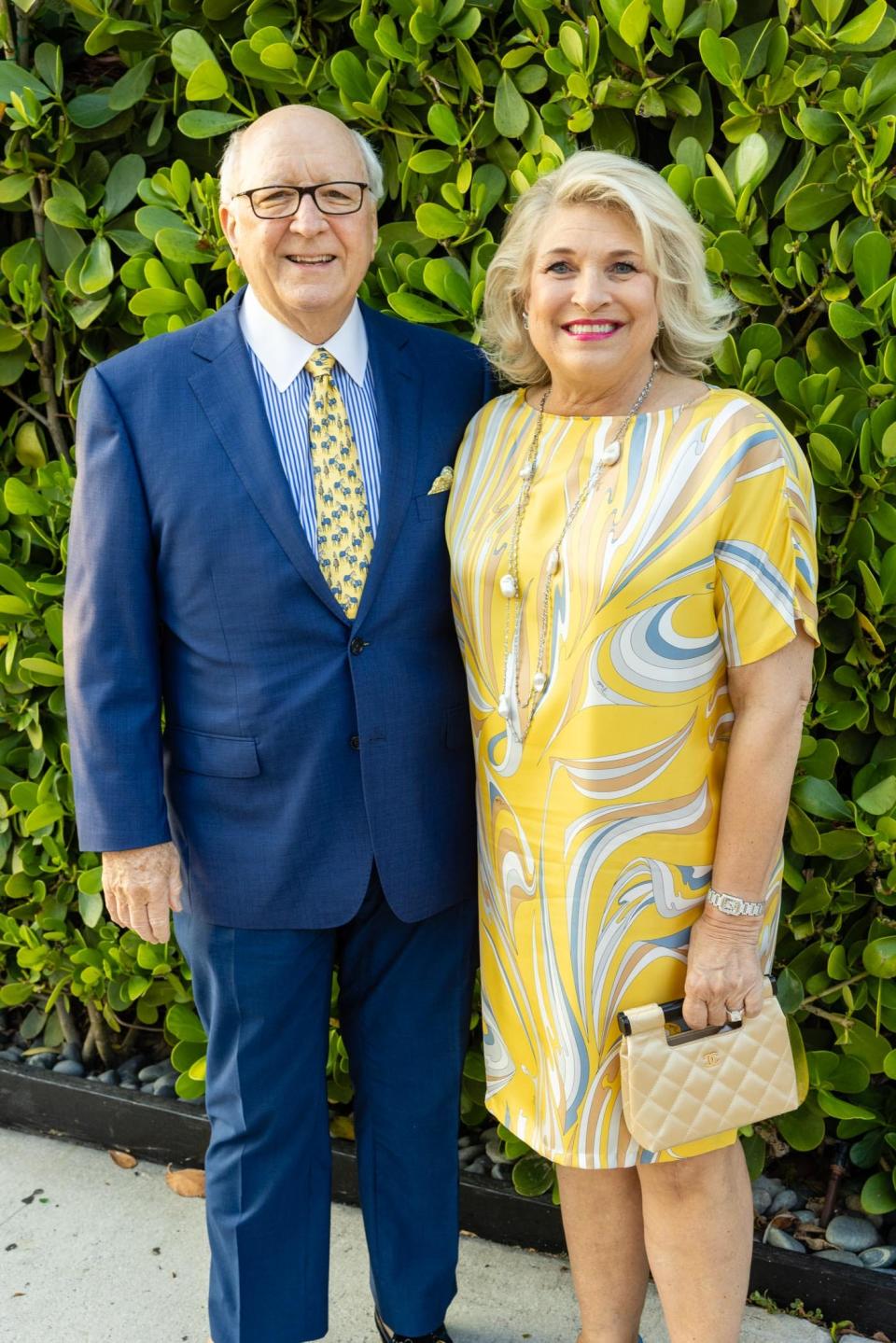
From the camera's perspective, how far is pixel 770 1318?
2.48 meters

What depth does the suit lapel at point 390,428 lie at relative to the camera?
2.00m

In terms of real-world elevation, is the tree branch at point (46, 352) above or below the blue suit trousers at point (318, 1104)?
above

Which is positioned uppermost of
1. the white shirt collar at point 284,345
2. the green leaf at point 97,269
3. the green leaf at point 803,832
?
the green leaf at point 97,269

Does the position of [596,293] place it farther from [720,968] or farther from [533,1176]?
[533,1176]

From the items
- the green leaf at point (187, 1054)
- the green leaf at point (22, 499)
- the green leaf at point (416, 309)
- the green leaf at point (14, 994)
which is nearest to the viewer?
the green leaf at point (416, 309)

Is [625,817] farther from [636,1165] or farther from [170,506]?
[170,506]

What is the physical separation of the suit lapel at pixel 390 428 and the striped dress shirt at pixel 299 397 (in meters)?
0.02

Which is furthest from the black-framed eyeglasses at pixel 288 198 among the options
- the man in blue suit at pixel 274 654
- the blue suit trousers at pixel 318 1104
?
the blue suit trousers at pixel 318 1104

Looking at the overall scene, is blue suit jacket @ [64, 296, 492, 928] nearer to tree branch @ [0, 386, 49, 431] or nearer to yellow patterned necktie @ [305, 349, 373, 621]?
yellow patterned necktie @ [305, 349, 373, 621]

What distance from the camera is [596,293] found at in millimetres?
1841

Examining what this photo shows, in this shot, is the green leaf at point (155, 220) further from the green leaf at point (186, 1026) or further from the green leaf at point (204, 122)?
the green leaf at point (186, 1026)

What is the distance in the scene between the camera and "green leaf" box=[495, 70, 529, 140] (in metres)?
2.32

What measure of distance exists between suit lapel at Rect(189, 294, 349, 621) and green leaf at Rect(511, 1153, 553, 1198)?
4.37 feet

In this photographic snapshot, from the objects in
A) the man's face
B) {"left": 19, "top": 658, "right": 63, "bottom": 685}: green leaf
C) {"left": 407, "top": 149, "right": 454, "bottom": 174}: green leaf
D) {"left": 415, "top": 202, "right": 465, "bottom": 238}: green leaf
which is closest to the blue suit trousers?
{"left": 19, "top": 658, "right": 63, "bottom": 685}: green leaf
